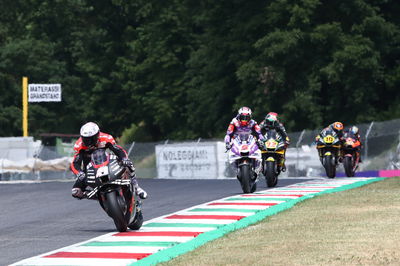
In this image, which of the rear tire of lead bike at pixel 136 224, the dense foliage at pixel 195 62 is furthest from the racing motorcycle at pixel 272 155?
the dense foliage at pixel 195 62

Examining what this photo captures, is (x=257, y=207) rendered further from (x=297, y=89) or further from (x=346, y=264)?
(x=297, y=89)

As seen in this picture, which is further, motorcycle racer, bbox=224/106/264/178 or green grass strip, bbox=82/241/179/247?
motorcycle racer, bbox=224/106/264/178

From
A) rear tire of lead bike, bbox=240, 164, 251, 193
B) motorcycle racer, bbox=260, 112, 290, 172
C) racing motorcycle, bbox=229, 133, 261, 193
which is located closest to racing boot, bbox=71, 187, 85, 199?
racing motorcycle, bbox=229, 133, 261, 193

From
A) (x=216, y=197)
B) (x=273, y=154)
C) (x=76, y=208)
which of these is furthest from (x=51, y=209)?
(x=273, y=154)

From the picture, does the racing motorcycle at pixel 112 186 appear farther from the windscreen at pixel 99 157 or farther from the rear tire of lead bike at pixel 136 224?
the rear tire of lead bike at pixel 136 224

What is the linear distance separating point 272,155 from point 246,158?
325cm

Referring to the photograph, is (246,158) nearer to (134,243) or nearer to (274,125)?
(274,125)

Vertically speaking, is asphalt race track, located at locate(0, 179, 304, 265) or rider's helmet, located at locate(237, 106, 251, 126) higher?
rider's helmet, located at locate(237, 106, 251, 126)

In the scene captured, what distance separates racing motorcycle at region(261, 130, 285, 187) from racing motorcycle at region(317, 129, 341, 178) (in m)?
3.57

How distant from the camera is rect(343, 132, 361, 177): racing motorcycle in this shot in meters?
30.2

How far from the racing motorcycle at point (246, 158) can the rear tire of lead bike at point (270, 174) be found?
8.67 ft

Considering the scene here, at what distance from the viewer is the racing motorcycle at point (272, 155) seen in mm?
25609

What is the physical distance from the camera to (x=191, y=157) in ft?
124

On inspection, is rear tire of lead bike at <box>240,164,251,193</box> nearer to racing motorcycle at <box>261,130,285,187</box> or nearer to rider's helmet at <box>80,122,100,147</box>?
racing motorcycle at <box>261,130,285,187</box>
